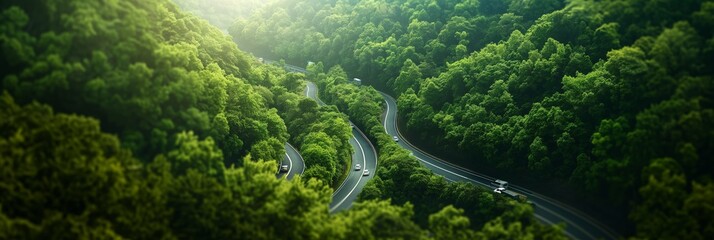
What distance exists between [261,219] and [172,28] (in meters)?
34.9

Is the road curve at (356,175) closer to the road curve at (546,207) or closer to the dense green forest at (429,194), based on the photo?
the dense green forest at (429,194)

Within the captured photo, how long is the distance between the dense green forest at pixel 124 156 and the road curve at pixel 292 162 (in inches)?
968

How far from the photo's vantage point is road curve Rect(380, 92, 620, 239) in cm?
6749

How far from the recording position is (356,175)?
91250mm

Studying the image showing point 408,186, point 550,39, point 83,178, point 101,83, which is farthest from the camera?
point 550,39

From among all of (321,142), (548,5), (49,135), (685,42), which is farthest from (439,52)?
(49,135)

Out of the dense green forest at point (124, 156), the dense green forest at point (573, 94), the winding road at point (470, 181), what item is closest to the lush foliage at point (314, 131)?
the winding road at point (470, 181)

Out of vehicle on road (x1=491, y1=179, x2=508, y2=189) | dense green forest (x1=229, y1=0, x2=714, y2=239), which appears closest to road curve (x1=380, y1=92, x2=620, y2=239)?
vehicle on road (x1=491, y1=179, x2=508, y2=189)

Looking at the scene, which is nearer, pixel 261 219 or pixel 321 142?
pixel 261 219

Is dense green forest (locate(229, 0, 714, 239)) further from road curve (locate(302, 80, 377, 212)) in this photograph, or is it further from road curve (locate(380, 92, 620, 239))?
road curve (locate(302, 80, 377, 212))

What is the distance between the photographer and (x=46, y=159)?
42.7 meters

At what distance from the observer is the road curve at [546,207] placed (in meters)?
67.5

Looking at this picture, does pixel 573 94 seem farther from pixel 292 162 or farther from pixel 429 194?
pixel 292 162

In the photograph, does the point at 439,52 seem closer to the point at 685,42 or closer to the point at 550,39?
the point at 550,39
